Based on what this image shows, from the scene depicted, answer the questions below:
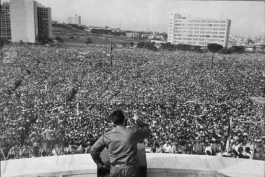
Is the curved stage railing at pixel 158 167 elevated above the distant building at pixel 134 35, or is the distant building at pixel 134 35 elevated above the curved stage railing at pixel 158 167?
the distant building at pixel 134 35

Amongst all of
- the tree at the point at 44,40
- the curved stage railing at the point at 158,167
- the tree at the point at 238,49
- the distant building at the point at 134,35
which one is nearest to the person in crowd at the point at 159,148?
the curved stage railing at the point at 158,167

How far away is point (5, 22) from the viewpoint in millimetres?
3420

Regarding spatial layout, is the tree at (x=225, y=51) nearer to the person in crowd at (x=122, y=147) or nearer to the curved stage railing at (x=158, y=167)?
the curved stage railing at (x=158, y=167)

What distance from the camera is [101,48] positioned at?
4027 mm

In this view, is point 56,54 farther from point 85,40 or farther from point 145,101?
point 145,101

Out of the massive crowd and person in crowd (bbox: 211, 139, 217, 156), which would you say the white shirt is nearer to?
the massive crowd

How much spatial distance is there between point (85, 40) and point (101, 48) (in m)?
0.27

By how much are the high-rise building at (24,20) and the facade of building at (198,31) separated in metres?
1.81

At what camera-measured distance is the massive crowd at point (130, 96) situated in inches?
145

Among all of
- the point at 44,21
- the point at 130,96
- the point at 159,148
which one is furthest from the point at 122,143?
the point at 44,21

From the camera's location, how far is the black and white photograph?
11.5 feet

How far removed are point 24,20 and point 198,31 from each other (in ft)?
8.37

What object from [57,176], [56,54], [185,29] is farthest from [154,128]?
[57,176]

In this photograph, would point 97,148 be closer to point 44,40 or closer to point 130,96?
point 130,96
